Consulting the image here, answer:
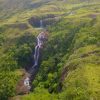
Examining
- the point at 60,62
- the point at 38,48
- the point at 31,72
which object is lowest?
the point at 31,72

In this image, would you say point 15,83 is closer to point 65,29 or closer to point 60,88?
point 60,88

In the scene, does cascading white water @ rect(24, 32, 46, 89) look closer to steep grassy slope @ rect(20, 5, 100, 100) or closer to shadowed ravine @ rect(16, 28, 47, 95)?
shadowed ravine @ rect(16, 28, 47, 95)

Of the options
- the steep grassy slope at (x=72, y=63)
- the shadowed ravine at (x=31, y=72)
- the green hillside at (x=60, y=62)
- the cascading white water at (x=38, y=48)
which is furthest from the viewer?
the cascading white water at (x=38, y=48)

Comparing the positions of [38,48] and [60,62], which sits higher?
[60,62]

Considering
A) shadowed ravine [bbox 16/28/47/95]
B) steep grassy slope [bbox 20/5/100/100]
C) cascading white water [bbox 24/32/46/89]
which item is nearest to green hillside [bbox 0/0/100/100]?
steep grassy slope [bbox 20/5/100/100]

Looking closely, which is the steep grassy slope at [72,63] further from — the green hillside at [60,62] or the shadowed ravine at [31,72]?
the shadowed ravine at [31,72]

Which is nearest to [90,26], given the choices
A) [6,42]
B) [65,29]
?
[65,29]

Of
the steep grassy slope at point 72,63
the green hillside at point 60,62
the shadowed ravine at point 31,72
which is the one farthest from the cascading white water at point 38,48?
the steep grassy slope at point 72,63

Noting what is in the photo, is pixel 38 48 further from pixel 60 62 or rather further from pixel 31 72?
pixel 60 62

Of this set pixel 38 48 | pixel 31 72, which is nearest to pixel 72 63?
pixel 31 72
